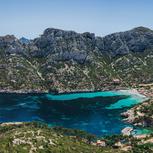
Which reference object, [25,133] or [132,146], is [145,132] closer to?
[132,146]

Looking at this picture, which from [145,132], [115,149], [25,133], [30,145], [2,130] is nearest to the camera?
[30,145]

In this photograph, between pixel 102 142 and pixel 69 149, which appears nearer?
pixel 69 149

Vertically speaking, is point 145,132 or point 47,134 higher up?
point 47,134

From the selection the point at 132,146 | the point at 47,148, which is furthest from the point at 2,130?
the point at 132,146

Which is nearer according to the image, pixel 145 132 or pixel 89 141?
pixel 89 141

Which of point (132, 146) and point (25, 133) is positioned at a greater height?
point (25, 133)

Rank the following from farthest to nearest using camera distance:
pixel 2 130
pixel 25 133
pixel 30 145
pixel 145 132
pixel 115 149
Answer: pixel 145 132
pixel 2 130
pixel 115 149
pixel 25 133
pixel 30 145

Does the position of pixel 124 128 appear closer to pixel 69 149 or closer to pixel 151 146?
pixel 151 146

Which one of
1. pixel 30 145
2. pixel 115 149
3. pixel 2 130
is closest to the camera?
pixel 30 145

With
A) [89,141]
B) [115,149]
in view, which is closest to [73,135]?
[89,141]
